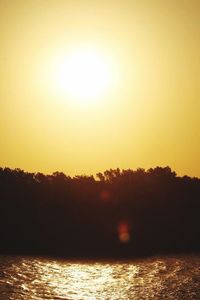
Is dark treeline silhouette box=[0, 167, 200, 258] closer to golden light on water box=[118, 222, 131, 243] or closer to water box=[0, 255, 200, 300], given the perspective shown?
golden light on water box=[118, 222, 131, 243]

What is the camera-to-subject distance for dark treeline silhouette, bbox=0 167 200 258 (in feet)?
53.7

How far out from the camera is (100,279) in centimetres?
1098

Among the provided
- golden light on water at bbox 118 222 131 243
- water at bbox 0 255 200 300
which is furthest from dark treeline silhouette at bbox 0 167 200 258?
water at bbox 0 255 200 300

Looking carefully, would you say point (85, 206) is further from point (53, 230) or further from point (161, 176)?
point (161, 176)

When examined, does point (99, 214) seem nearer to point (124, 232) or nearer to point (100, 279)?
point (124, 232)

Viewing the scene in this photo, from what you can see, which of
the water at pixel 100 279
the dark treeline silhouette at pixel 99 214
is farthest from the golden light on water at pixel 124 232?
the water at pixel 100 279

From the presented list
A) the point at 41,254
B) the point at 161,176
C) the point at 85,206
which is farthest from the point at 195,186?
the point at 41,254

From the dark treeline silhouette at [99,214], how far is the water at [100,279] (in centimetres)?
207

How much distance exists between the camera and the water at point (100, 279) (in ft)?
30.1

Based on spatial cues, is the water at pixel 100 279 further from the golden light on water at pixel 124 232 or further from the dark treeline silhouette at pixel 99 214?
the golden light on water at pixel 124 232

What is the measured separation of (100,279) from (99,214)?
662cm

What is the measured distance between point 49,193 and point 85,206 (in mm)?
2044

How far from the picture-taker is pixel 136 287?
32.7 feet

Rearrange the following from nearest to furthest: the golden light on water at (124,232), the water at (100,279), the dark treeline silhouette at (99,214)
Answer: the water at (100,279) < the dark treeline silhouette at (99,214) < the golden light on water at (124,232)
